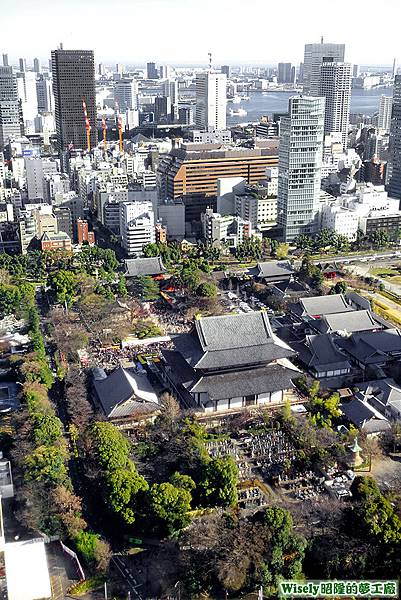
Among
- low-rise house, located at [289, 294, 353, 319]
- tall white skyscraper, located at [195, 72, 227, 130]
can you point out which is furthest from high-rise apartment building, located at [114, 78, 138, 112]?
low-rise house, located at [289, 294, 353, 319]

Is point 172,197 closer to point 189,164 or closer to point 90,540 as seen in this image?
point 189,164

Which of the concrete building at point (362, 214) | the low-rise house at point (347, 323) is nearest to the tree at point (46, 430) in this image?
the low-rise house at point (347, 323)

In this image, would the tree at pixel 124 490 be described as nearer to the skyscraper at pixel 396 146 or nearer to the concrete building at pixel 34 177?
the concrete building at pixel 34 177

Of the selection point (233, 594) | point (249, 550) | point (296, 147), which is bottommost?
point (233, 594)

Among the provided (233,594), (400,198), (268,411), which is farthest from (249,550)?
(400,198)

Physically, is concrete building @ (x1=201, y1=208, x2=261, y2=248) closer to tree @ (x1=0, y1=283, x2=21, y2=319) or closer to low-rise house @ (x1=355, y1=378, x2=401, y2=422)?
tree @ (x1=0, y1=283, x2=21, y2=319)

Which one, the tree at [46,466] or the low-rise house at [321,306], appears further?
the low-rise house at [321,306]
